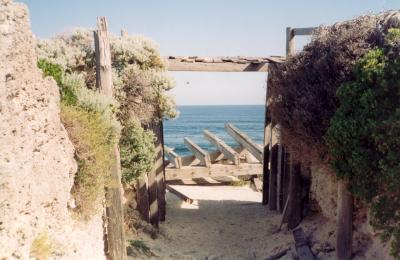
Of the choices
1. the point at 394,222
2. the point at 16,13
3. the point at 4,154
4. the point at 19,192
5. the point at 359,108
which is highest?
the point at 16,13

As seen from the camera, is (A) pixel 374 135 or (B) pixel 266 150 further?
(B) pixel 266 150

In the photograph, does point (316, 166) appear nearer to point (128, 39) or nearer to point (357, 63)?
point (357, 63)

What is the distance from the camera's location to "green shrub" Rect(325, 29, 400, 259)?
18.3 feet

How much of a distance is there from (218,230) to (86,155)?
211 inches

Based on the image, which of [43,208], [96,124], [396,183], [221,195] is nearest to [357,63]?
[396,183]

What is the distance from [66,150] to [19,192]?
1459mm

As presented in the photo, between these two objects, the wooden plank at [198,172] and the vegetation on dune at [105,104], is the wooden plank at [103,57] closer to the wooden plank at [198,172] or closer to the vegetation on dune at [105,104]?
the vegetation on dune at [105,104]

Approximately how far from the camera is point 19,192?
403 centimetres

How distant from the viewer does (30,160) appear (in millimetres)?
4438

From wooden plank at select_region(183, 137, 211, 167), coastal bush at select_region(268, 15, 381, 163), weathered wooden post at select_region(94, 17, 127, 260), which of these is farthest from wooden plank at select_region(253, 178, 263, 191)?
weathered wooden post at select_region(94, 17, 127, 260)

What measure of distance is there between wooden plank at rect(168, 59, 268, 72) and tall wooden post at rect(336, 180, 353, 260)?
4.32m

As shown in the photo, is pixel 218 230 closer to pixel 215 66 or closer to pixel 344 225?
pixel 344 225

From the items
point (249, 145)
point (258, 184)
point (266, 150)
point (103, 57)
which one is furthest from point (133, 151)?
point (249, 145)

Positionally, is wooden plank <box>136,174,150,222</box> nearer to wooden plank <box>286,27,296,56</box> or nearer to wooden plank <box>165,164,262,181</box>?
wooden plank <box>165,164,262,181</box>
